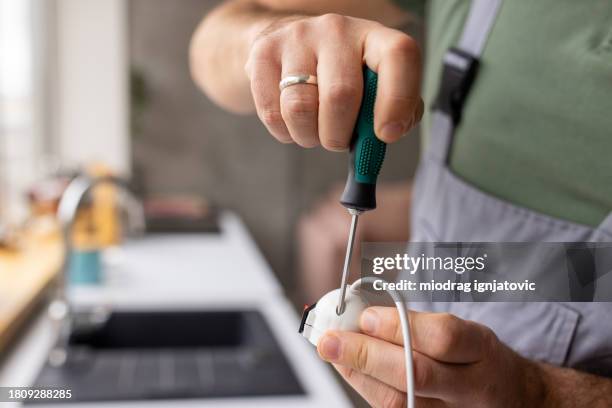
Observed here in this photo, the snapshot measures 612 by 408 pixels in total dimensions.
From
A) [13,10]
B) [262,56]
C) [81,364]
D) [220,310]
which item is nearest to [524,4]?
[262,56]

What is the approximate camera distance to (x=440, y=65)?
0.37 meters

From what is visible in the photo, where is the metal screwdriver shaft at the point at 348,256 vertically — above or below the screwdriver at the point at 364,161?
below

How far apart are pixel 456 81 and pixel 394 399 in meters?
0.18

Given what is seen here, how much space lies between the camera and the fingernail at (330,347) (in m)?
0.27

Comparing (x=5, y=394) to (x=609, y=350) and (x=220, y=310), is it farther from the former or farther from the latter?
(x=220, y=310)

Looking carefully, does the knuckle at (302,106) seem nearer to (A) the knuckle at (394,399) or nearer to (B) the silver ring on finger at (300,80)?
(B) the silver ring on finger at (300,80)

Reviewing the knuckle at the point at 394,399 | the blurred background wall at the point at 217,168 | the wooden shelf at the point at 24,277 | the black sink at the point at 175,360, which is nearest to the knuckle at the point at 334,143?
the knuckle at the point at 394,399

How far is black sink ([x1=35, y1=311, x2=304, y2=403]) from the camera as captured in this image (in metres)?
0.72

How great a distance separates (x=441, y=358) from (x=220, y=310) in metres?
0.89

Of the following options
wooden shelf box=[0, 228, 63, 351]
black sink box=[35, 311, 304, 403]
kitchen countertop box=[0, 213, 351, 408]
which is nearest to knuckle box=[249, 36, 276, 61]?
black sink box=[35, 311, 304, 403]

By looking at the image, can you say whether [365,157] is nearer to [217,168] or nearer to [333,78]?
[333,78]

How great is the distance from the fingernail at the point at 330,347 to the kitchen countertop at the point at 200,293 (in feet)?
1.40

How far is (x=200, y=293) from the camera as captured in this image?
3.96ft

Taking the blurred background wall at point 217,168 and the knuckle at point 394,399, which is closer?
the knuckle at point 394,399
